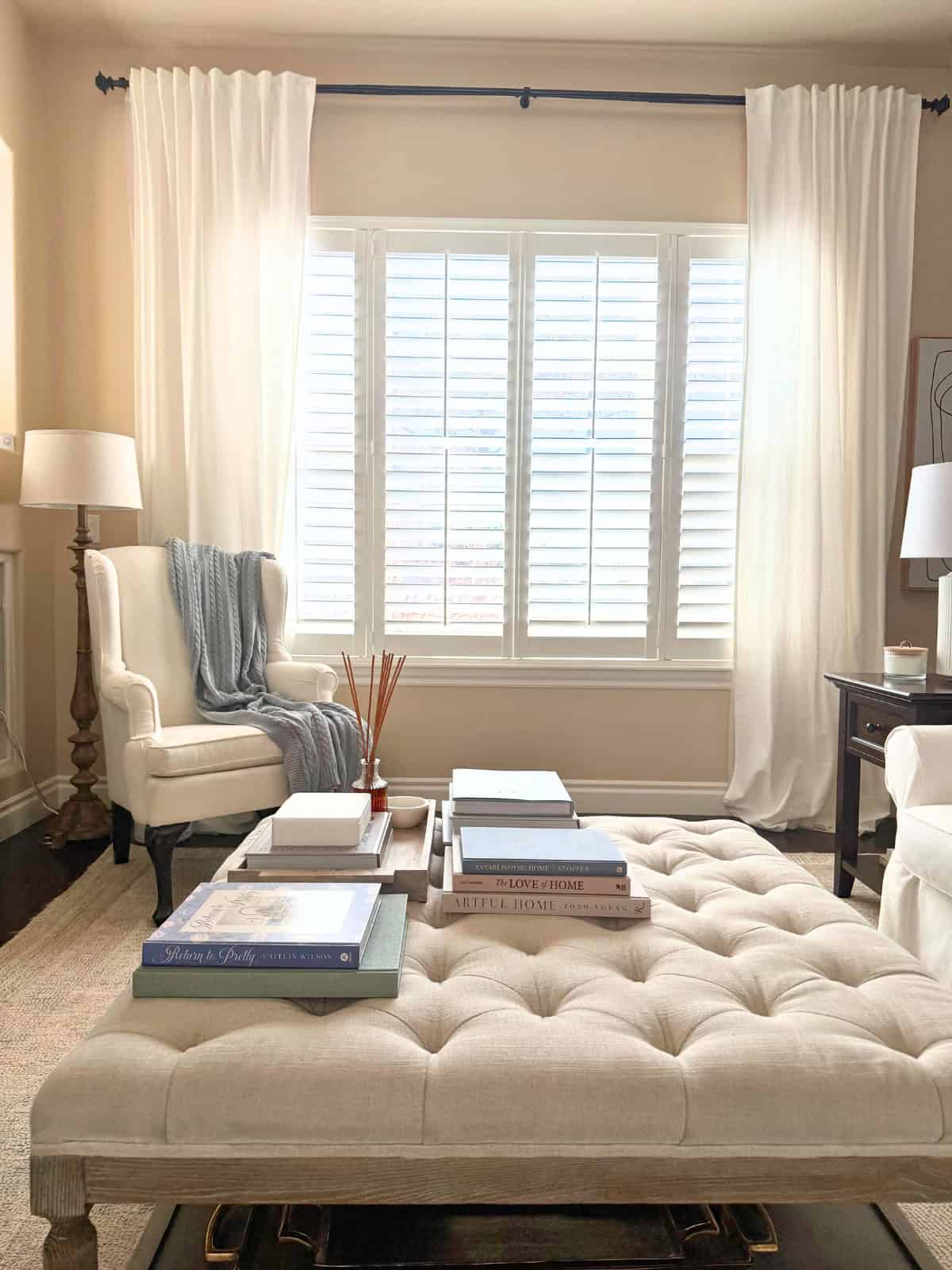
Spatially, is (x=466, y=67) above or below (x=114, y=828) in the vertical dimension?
above

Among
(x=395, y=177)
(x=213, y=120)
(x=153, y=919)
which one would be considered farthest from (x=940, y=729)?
(x=213, y=120)

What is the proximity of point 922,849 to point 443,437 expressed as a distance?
2341 millimetres

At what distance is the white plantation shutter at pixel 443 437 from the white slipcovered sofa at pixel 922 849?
1775mm

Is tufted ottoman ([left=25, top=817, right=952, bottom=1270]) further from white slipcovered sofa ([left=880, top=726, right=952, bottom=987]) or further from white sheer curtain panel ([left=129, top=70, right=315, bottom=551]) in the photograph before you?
white sheer curtain panel ([left=129, top=70, right=315, bottom=551])

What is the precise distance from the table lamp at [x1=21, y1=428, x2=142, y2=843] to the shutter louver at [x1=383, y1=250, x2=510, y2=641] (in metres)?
1.03

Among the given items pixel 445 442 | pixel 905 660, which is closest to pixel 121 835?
pixel 445 442

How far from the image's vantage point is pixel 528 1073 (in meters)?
0.99

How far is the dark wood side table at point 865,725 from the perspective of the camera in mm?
2422

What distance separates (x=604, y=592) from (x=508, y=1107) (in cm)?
281

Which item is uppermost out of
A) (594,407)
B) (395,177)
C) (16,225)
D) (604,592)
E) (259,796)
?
(395,177)

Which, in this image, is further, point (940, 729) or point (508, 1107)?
point (940, 729)

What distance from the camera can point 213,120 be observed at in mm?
3395

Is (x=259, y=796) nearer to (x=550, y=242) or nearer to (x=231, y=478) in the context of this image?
(x=231, y=478)

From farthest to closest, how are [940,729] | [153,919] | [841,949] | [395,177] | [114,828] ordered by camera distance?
1. [395,177]
2. [114,828]
3. [153,919]
4. [940,729]
5. [841,949]
